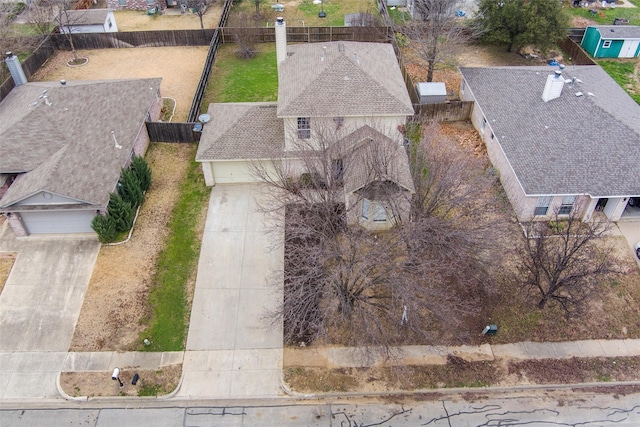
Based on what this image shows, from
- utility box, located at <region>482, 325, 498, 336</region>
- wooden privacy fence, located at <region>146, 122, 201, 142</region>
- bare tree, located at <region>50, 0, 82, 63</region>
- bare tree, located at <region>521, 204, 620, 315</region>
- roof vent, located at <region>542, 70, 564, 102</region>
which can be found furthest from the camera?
bare tree, located at <region>50, 0, 82, 63</region>

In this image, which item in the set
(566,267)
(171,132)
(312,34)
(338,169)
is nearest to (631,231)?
(566,267)

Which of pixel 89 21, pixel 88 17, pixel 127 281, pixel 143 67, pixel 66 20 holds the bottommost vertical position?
pixel 127 281

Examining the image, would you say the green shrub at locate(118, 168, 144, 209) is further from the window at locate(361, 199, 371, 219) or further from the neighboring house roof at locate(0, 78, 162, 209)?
the window at locate(361, 199, 371, 219)

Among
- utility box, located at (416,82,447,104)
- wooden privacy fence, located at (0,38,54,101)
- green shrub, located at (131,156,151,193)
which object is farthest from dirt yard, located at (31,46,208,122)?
utility box, located at (416,82,447,104)

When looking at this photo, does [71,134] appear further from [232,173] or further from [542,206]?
[542,206]

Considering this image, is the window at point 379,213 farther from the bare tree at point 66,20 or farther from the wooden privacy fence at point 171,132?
the bare tree at point 66,20

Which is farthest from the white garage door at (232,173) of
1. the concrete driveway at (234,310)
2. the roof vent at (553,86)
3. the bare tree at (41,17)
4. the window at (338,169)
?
the bare tree at (41,17)
